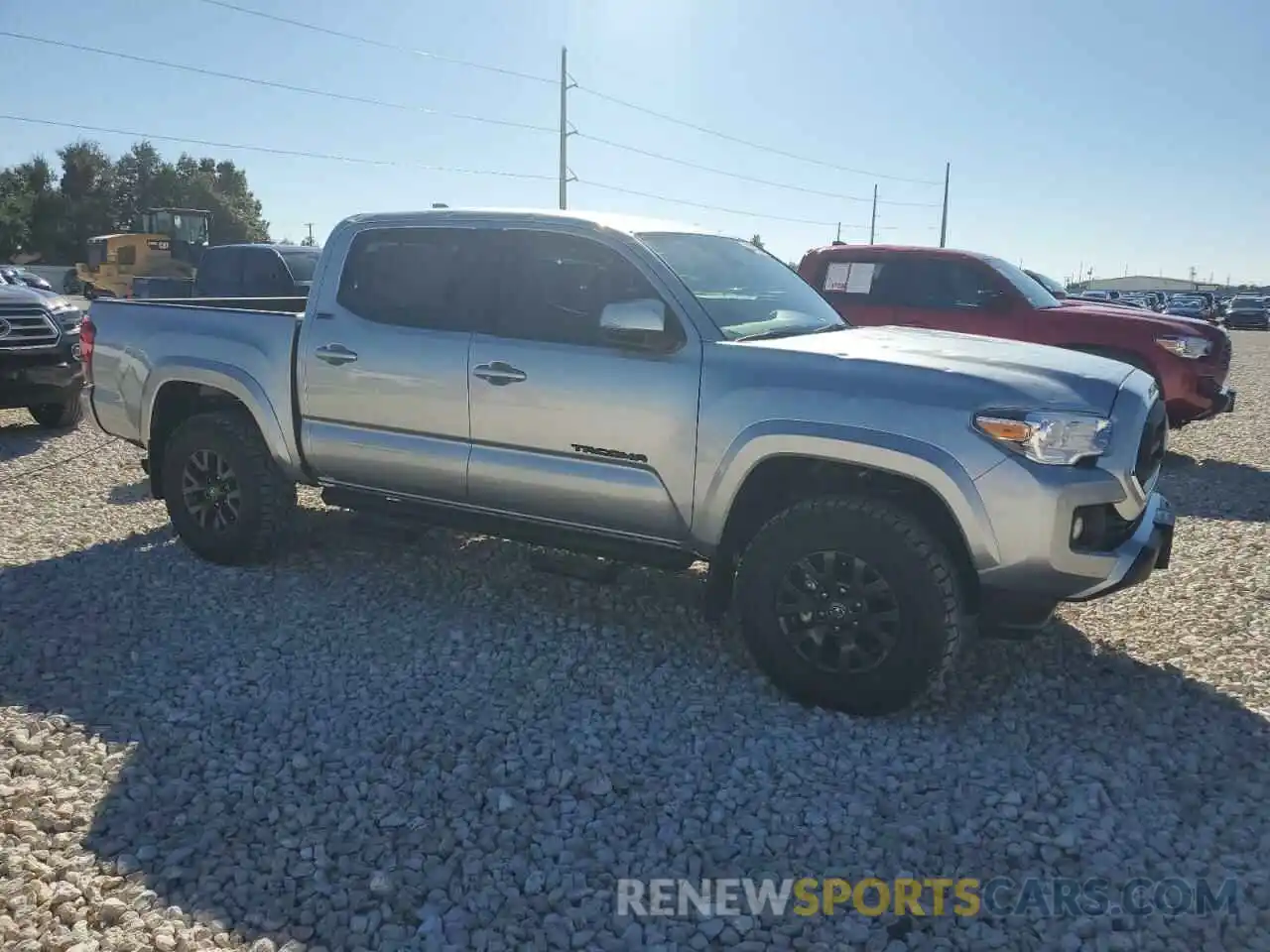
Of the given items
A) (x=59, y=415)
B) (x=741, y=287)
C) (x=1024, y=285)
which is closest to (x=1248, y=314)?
(x=1024, y=285)

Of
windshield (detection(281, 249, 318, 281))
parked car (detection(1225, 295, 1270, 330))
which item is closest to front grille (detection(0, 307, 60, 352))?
windshield (detection(281, 249, 318, 281))

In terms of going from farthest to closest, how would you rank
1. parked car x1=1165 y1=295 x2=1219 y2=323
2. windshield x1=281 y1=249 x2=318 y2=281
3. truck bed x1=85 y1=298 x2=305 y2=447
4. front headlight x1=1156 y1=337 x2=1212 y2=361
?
parked car x1=1165 y1=295 x2=1219 y2=323, windshield x1=281 y1=249 x2=318 y2=281, front headlight x1=1156 y1=337 x2=1212 y2=361, truck bed x1=85 y1=298 x2=305 y2=447

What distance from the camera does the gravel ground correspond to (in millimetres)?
2662

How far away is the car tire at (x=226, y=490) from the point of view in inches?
208

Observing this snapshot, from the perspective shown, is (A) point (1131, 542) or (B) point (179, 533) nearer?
(A) point (1131, 542)

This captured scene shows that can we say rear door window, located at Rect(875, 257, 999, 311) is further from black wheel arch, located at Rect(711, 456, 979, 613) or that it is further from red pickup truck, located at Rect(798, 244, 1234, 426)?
black wheel arch, located at Rect(711, 456, 979, 613)

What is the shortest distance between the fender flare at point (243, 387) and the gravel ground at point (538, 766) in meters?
0.65

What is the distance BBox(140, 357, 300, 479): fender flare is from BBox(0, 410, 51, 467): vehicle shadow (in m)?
3.92

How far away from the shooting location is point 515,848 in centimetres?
295

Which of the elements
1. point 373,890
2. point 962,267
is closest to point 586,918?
point 373,890

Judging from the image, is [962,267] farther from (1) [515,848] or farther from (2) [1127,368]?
(1) [515,848]

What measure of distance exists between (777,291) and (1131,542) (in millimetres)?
2012

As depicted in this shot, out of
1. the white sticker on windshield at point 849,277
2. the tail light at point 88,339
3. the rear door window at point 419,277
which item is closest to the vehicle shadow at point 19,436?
the tail light at point 88,339

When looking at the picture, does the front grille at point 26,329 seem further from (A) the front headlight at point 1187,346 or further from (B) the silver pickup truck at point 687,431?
(A) the front headlight at point 1187,346
